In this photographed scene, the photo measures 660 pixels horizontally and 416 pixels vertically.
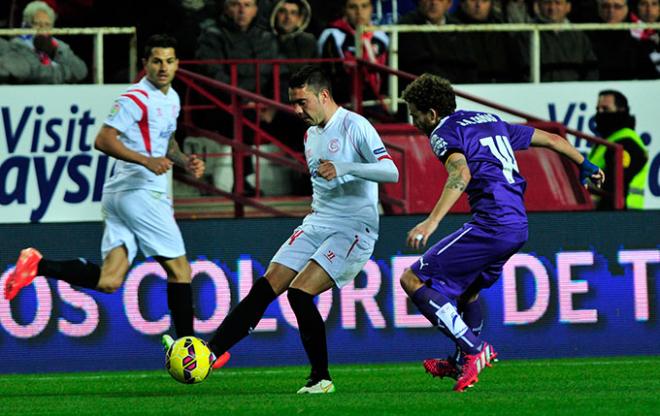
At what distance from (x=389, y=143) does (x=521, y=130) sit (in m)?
4.25

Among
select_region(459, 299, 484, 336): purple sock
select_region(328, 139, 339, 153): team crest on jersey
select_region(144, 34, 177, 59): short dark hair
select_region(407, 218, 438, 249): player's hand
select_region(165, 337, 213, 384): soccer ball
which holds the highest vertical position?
select_region(144, 34, 177, 59): short dark hair

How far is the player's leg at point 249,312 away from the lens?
891cm

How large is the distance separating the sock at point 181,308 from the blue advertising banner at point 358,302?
120 cm

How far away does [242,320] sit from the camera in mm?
8906

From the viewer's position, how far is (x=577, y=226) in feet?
38.5

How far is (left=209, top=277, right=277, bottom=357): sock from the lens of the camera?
8.91 m

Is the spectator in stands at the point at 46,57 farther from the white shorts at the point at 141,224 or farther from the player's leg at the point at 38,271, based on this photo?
the player's leg at the point at 38,271

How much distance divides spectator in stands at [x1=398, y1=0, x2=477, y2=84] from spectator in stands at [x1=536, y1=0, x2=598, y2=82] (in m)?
0.76

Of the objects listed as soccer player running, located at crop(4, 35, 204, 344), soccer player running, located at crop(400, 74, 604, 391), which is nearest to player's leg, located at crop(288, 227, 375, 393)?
soccer player running, located at crop(400, 74, 604, 391)

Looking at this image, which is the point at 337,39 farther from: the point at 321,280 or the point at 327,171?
the point at 327,171

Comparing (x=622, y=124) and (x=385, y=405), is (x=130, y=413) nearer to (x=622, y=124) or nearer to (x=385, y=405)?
(x=385, y=405)

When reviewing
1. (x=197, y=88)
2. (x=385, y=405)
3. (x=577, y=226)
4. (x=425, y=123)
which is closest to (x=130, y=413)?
(x=385, y=405)

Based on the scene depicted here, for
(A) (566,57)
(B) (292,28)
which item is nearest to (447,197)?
(B) (292,28)

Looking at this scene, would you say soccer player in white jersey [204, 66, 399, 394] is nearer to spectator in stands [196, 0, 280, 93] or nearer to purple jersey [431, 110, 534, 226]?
purple jersey [431, 110, 534, 226]
